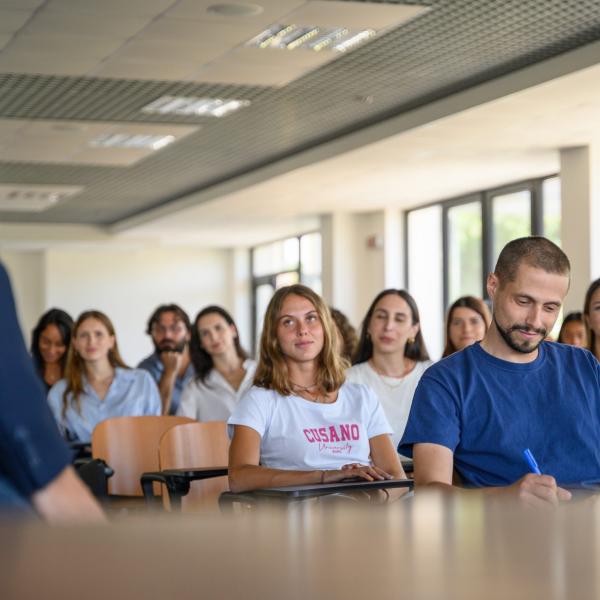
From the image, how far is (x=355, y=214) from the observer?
15.2 metres

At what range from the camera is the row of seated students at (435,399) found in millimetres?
2623

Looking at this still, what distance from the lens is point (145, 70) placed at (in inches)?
301

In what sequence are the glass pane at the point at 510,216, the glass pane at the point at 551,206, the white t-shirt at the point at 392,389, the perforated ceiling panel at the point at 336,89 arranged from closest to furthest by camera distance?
the white t-shirt at the point at 392,389 → the perforated ceiling panel at the point at 336,89 → the glass pane at the point at 551,206 → the glass pane at the point at 510,216

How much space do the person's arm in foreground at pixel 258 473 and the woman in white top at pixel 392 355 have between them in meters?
1.45

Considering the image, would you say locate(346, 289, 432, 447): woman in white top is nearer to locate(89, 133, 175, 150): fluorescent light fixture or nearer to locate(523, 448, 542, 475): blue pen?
locate(523, 448, 542, 475): blue pen

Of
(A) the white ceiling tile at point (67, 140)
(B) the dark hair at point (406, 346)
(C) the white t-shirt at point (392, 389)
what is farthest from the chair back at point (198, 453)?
(A) the white ceiling tile at point (67, 140)

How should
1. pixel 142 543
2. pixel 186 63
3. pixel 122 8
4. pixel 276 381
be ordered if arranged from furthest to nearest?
pixel 186 63
pixel 122 8
pixel 276 381
pixel 142 543

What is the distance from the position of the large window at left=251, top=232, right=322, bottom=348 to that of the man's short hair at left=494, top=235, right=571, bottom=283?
1406 cm

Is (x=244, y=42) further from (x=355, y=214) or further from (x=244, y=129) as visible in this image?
(x=355, y=214)

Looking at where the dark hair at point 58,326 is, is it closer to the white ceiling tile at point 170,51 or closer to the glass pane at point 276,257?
the white ceiling tile at point 170,51

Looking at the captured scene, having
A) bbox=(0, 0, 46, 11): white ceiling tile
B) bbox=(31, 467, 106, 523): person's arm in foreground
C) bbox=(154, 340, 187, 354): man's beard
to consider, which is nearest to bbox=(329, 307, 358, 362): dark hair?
bbox=(154, 340, 187, 354): man's beard

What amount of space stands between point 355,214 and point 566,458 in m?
12.6

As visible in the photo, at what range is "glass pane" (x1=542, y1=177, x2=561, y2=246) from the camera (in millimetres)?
12039

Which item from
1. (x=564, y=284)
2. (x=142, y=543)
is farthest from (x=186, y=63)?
(x=142, y=543)
